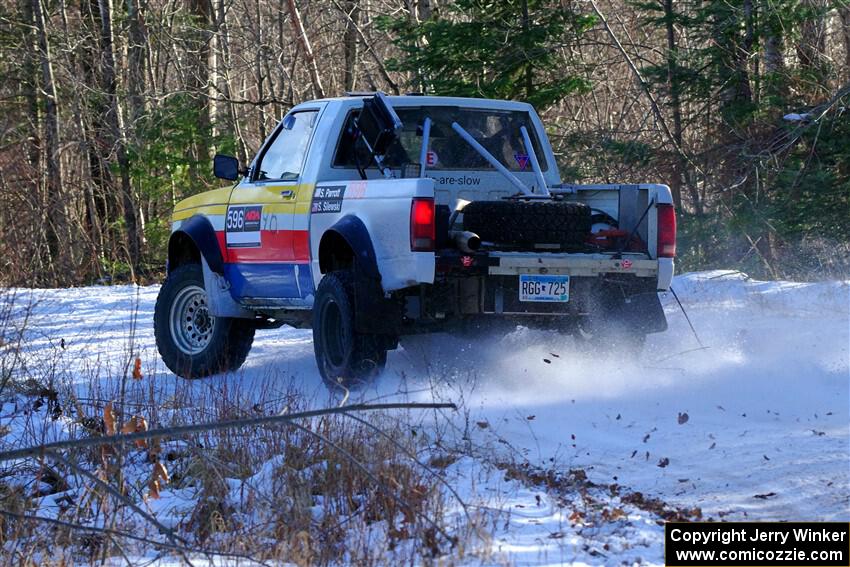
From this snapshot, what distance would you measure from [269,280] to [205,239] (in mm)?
791

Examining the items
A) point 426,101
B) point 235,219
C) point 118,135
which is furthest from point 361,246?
point 118,135

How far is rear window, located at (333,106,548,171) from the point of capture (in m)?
8.84

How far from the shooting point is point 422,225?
7.47 meters

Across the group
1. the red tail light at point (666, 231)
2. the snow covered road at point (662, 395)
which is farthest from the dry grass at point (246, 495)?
the red tail light at point (666, 231)

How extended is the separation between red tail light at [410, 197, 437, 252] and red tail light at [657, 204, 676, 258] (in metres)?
1.73

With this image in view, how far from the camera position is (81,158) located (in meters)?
26.7

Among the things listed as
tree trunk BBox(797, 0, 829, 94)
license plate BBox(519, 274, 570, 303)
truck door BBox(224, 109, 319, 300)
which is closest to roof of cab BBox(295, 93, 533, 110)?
truck door BBox(224, 109, 319, 300)

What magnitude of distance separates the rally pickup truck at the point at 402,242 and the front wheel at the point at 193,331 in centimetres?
1

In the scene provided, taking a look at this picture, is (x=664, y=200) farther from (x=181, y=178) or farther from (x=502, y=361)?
(x=181, y=178)

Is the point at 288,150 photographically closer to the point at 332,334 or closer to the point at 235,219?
the point at 235,219

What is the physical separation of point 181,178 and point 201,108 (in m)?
2.02

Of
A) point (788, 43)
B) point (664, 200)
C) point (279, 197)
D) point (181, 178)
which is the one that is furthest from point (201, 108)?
point (664, 200)

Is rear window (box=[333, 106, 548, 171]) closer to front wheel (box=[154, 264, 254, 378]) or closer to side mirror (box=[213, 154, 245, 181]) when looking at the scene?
side mirror (box=[213, 154, 245, 181])

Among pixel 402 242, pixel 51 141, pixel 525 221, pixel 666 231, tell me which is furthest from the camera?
pixel 51 141
